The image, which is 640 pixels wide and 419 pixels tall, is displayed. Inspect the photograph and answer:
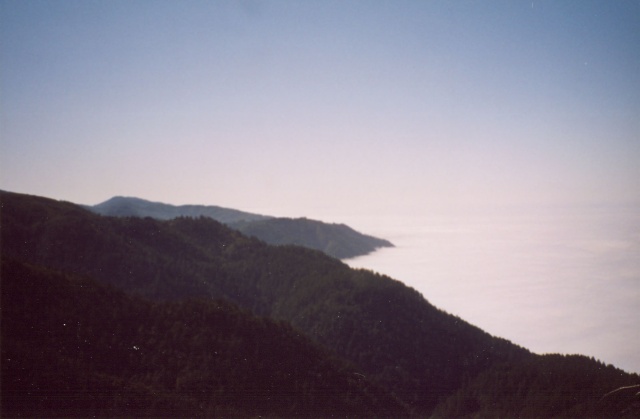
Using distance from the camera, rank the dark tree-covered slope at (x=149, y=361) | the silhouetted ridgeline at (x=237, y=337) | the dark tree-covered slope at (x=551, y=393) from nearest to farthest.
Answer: the dark tree-covered slope at (x=149, y=361), the silhouetted ridgeline at (x=237, y=337), the dark tree-covered slope at (x=551, y=393)

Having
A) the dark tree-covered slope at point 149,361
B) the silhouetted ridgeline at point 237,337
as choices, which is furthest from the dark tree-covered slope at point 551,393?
the dark tree-covered slope at point 149,361

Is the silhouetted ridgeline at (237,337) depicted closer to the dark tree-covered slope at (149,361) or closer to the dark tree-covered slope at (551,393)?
the dark tree-covered slope at (149,361)

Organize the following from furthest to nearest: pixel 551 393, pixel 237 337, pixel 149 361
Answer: pixel 551 393 → pixel 237 337 → pixel 149 361

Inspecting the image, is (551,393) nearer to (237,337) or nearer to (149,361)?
(237,337)

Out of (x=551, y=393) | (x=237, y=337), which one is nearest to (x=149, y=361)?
(x=237, y=337)

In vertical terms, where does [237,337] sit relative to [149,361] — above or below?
above

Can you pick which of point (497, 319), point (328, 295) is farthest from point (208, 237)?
point (497, 319)
